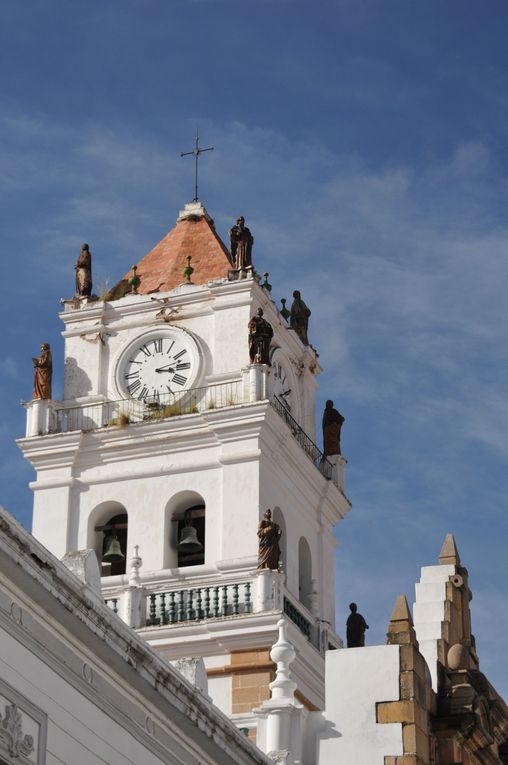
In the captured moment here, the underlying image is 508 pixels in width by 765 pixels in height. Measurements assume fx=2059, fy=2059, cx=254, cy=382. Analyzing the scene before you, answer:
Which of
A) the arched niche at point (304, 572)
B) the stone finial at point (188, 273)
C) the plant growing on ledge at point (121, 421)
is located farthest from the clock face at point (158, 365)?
the arched niche at point (304, 572)

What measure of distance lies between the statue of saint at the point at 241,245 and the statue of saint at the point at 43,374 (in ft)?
13.5

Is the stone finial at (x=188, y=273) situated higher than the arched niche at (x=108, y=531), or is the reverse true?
the stone finial at (x=188, y=273)

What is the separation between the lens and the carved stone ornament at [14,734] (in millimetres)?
16641

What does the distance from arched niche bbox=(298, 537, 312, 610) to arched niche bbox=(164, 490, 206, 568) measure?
2.45 m

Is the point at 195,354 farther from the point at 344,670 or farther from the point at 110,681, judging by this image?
the point at 110,681

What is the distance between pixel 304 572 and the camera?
131 feet

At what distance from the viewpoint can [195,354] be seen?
1555 inches

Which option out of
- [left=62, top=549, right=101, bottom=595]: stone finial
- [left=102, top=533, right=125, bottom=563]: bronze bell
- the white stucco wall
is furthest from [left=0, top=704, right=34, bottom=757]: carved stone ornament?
[left=102, top=533, right=125, bottom=563]: bronze bell

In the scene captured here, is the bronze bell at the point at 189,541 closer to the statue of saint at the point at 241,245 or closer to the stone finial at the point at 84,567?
the statue of saint at the point at 241,245

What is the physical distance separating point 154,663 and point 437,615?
757 cm

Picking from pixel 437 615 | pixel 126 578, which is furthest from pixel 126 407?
pixel 437 615

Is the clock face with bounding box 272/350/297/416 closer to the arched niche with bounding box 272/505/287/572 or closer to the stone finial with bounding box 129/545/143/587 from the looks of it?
the arched niche with bounding box 272/505/287/572

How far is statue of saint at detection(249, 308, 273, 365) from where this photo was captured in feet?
127

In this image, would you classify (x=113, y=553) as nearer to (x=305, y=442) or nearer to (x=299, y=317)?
(x=305, y=442)
